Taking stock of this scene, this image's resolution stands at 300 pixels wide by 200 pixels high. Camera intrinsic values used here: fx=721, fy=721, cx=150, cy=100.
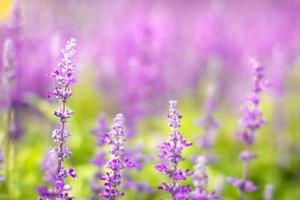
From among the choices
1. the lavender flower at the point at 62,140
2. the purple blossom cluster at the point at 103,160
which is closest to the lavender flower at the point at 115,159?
the lavender flower at the point at 62,140

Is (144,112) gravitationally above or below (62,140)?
above

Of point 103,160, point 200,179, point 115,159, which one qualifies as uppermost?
point 103,160

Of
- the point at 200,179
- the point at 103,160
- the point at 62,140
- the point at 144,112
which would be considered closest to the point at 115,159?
the point at 62,140

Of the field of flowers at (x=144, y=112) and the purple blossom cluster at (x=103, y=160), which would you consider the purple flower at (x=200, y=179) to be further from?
the purple blossom cluster at (x=103, y=160)

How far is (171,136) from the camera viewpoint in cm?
321

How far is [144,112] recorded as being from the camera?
7.36 meters

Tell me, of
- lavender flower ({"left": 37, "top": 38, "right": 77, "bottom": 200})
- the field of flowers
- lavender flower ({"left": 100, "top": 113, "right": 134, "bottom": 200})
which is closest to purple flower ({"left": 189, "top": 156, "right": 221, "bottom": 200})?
the field of flowers

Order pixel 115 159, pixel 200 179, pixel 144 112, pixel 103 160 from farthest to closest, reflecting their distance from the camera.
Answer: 1. pixel 144 112
2. pixel 103 160
3. pixel 115 159
4. pixel 200 179

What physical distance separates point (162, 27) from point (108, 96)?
1.20 meters

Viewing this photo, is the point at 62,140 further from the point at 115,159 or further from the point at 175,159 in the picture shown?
the point at 175,159

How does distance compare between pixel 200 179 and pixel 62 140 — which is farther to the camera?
pixel 62 140

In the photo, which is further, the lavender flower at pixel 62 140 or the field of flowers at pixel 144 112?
the field of flowers at pixel 144 112

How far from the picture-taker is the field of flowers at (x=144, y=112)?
10.7 ft

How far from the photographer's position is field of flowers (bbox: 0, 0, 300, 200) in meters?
3.25
